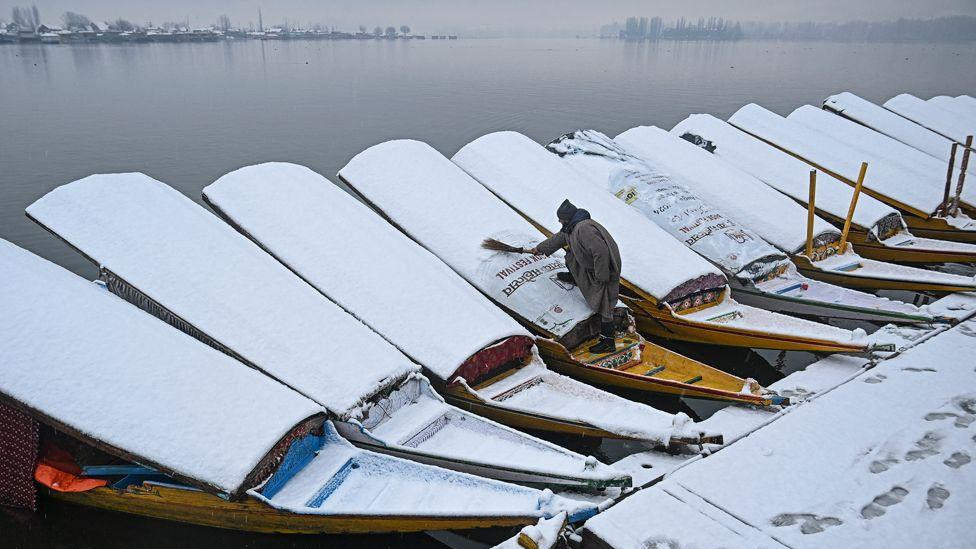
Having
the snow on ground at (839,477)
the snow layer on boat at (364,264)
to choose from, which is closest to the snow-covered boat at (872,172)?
the snow on ground at (839,477)

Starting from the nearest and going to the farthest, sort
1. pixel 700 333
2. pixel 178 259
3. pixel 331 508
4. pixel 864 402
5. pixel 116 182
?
pixel 331 508 → pixel 864 402 → pixel 178 259 → pixel 116 182 → pixel 700 333

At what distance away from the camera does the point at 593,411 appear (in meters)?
6.99

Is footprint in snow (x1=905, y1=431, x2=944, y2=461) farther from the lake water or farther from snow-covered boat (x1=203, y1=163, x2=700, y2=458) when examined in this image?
the lake water

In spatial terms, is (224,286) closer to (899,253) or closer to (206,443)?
(206,443)

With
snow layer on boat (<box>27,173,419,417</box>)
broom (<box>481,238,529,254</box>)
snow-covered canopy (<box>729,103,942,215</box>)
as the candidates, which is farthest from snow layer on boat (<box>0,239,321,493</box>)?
snow-covered canopy (<box>729,103,942,215</box>)

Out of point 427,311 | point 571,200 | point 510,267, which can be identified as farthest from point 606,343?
point 571,200

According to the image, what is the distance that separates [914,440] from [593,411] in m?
2.95

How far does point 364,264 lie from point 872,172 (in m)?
12.4

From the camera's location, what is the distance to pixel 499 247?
360 inches

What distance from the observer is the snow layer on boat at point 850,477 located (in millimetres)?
5156

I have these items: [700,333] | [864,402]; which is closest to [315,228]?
[700,333]

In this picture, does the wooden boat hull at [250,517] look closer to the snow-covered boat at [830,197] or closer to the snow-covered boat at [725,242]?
the snow-covered boat at [725,242]

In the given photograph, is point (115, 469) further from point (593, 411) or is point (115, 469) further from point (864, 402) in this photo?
point (864, 402)

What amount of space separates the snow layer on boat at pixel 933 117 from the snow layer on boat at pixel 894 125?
430 mm
